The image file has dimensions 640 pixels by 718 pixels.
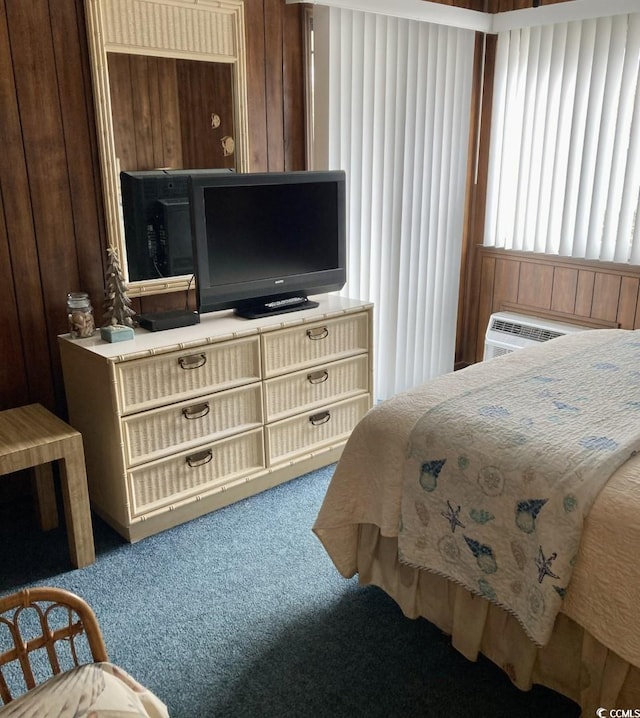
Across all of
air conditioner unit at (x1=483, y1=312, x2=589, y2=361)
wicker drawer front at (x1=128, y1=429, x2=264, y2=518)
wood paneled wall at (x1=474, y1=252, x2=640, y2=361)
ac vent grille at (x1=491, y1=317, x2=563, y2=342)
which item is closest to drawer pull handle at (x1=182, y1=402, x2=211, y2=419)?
wicker drawer front at (x1=128, y1=429, x2=264, y2=518)

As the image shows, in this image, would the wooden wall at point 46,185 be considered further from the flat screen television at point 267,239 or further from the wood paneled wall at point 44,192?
the flat screen television at point 267,239

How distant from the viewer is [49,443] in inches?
89.0

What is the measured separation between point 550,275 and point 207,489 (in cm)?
233

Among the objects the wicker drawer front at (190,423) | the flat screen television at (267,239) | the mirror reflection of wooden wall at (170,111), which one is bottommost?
the wicker drawer front at (190,423)

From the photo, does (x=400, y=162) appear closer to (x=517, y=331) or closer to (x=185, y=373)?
(x=517, y=331)

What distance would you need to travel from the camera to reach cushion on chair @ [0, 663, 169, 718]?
1154 millimetres

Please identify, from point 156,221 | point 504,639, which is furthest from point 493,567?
point 156,221

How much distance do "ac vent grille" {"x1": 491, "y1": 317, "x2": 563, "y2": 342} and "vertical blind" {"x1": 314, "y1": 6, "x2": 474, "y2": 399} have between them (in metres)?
0.34

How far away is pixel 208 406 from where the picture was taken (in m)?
2.65

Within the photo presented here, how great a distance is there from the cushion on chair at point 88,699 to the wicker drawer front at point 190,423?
48.5 inches

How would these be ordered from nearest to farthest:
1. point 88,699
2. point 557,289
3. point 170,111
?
1. point 88,699
2. point 170,111
3. point 557,289

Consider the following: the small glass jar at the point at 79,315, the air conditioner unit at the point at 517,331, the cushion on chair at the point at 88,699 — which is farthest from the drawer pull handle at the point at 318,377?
the cushion on chair at the point at 88,699

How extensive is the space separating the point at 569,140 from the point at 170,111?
2137 millimetres

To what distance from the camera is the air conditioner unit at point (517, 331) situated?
12.4 feet
